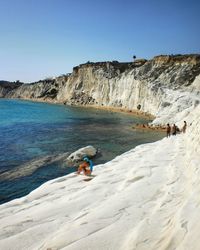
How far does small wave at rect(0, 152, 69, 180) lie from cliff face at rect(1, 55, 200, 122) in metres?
23.4

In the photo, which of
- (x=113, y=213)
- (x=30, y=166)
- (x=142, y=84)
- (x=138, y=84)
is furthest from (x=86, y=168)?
(x=138, y=84)

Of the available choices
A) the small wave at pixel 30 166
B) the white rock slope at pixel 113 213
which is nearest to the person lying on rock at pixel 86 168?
the white rock slope at pixel 113 213

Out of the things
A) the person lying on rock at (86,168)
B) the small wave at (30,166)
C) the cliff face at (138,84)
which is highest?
the cliff face at (138,84)

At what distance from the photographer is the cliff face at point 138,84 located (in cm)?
4988

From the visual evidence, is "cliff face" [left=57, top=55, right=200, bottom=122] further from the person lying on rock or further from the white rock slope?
the white rock slope

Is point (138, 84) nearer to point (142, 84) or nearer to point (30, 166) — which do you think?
point (142, 84)

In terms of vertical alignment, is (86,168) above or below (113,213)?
below

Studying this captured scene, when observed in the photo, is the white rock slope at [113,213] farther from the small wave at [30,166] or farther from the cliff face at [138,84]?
the cliff face at [138,84]

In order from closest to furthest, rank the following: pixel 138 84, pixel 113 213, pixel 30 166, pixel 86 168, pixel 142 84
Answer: pixel 113 213 < pixel 86 168 < pixel 30 166 < pixel 142 84 < pixel 138 84

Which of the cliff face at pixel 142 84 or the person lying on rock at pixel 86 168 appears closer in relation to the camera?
the person lying on rock at pixel 86 168

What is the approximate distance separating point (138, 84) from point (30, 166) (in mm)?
53140

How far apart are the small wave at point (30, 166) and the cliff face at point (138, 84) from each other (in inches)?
922

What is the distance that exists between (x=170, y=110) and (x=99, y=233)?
120 ft

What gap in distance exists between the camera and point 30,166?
765 inches
